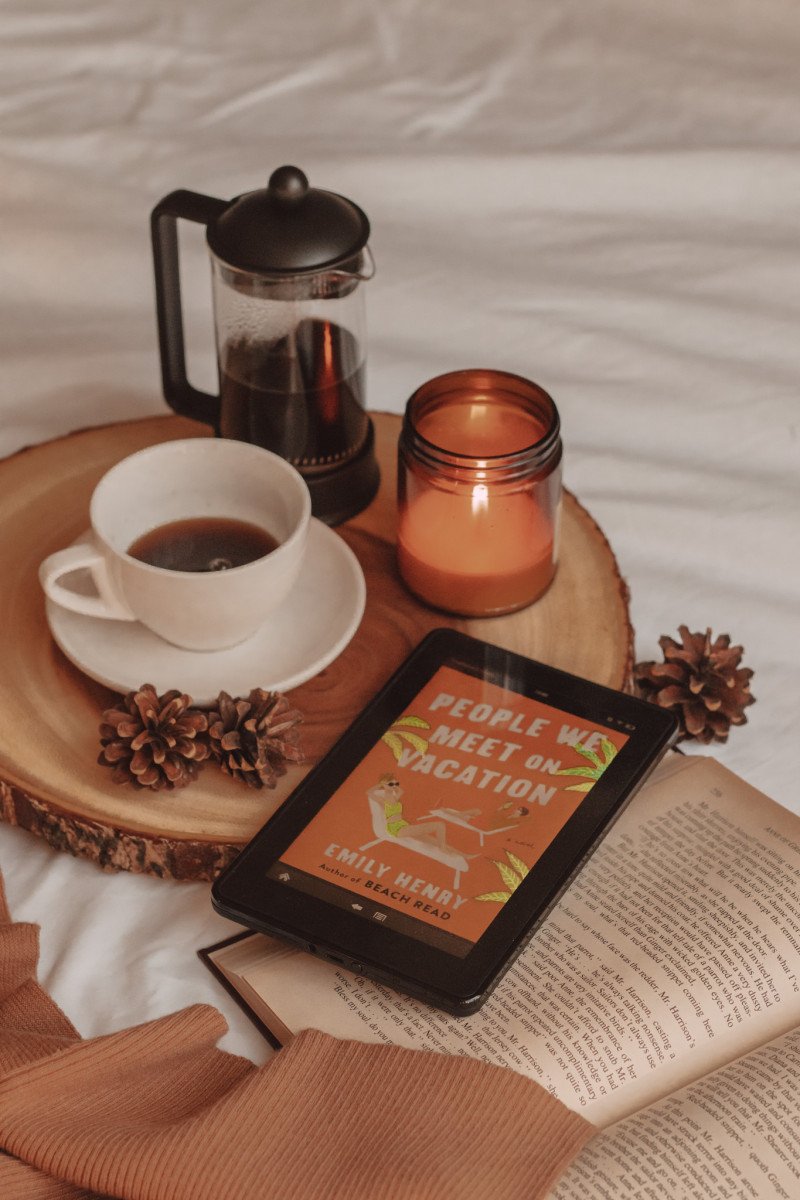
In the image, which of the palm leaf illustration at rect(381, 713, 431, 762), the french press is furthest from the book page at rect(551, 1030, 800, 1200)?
the french press

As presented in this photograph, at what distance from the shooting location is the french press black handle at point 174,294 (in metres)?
0.79

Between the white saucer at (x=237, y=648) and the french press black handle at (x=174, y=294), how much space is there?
15 centimetres

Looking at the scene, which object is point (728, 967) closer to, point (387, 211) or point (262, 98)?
point (387, 211)

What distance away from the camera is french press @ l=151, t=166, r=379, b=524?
0.77 meters

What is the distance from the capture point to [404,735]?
0.72m

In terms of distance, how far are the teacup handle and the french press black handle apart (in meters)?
0.17

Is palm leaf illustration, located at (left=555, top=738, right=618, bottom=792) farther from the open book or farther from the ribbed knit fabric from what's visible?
the ribbed knit fabric

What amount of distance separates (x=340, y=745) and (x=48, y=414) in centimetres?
45

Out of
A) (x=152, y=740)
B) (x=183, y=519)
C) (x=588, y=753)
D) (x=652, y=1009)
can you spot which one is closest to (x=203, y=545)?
(x=183, y=519)

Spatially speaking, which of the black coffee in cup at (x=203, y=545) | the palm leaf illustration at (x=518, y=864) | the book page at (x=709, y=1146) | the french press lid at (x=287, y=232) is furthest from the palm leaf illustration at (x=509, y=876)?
the french press lid at (x=287, y=232)

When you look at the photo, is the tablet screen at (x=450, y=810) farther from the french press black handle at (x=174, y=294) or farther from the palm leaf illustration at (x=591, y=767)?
the french press black handle at (x=174, y=294)

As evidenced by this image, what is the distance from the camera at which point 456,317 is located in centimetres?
112

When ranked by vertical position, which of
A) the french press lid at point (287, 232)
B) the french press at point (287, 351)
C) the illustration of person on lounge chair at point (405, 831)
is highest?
the french press lid at point (287, 232)

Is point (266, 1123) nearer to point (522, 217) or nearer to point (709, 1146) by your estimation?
point (709, 1146)
